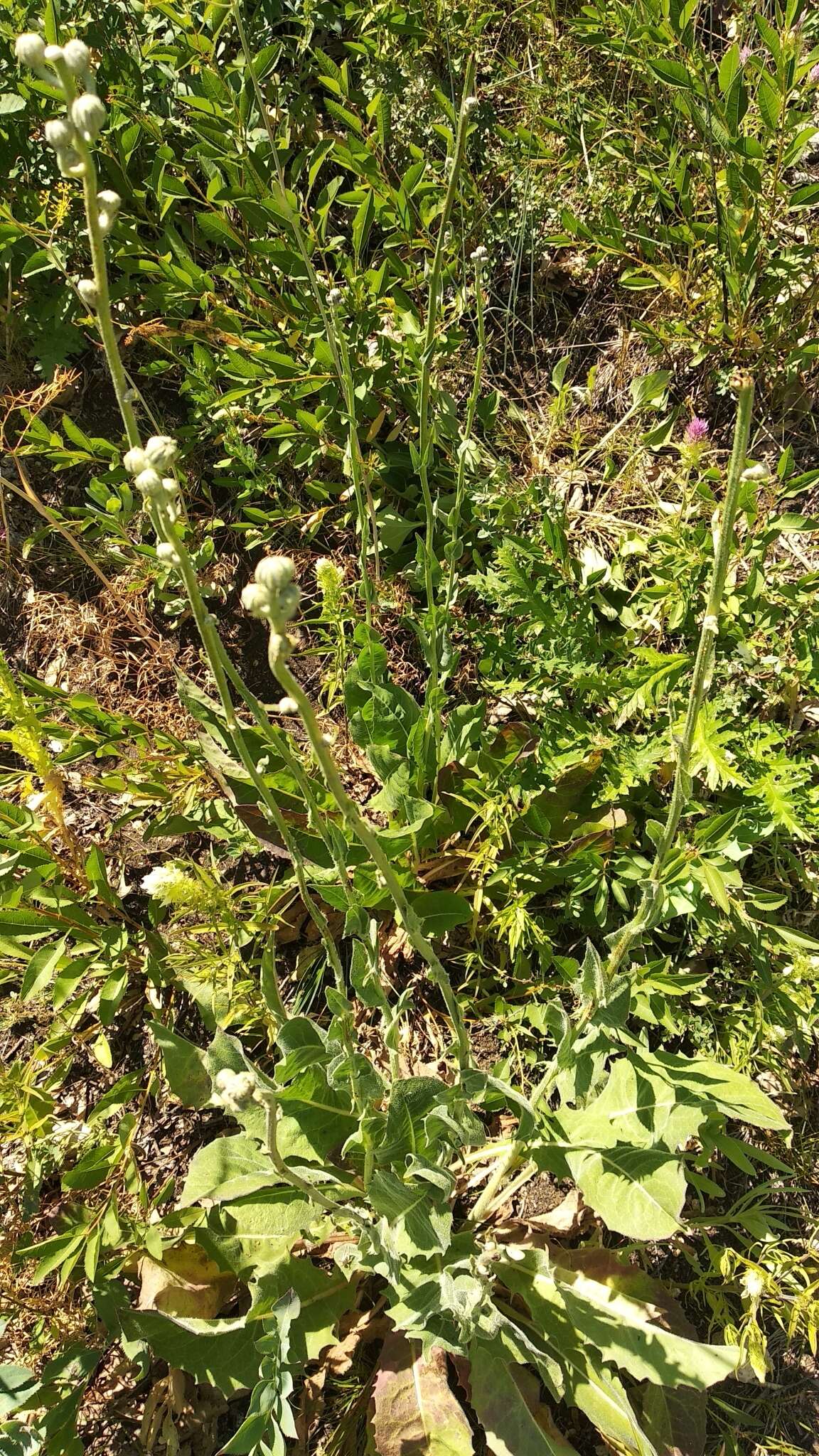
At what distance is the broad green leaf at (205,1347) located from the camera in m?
2.07

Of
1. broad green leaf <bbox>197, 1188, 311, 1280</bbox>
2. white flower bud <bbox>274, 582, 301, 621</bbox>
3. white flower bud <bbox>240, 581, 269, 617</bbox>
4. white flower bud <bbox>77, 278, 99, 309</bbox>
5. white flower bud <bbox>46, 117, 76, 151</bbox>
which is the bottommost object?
broad green leaf <bbox>197, 1188, 311, 1280</bbox>

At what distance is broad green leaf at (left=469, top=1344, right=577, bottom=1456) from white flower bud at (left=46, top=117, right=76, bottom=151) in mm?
2460

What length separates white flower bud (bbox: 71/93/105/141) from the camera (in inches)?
44.0

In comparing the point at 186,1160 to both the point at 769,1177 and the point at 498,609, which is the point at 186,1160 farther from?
the point at 498,609

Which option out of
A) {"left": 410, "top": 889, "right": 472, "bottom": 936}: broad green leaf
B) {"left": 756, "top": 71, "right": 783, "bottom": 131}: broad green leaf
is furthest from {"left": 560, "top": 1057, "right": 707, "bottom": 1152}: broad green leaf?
{"left": 756, "top": 71, "right": 783, "bottom": 131}: broad green leaf

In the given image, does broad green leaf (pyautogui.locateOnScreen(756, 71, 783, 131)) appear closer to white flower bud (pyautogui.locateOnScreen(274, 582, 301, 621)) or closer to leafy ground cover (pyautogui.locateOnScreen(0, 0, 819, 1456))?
leafy ground cover (pyautogui.locateOnScreen(0, 0, 819, 1456))

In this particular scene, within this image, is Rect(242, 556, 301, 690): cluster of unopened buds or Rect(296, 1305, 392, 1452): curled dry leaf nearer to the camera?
Rect(242, 556, 301, 690): cluster of unopened buds

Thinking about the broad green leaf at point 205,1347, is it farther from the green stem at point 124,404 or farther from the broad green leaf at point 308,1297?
the green stem at point 124,404

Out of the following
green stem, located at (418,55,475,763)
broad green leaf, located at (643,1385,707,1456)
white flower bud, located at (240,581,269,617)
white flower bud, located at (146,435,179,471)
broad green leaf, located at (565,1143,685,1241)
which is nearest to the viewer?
white flower bud, located at (240,581,269,617)

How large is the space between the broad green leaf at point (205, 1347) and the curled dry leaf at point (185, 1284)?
0.10 metres

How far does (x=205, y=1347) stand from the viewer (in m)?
2.12

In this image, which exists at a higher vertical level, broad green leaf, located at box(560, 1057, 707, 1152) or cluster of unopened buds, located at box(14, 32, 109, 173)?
cluster of unopened buds, located at box(14, 32, 109, 173)

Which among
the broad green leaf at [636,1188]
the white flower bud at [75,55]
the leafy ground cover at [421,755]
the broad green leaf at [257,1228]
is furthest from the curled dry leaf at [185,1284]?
the white flower bud at [75,55]

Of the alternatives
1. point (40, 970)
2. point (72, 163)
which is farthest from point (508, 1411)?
point (72, 163)
